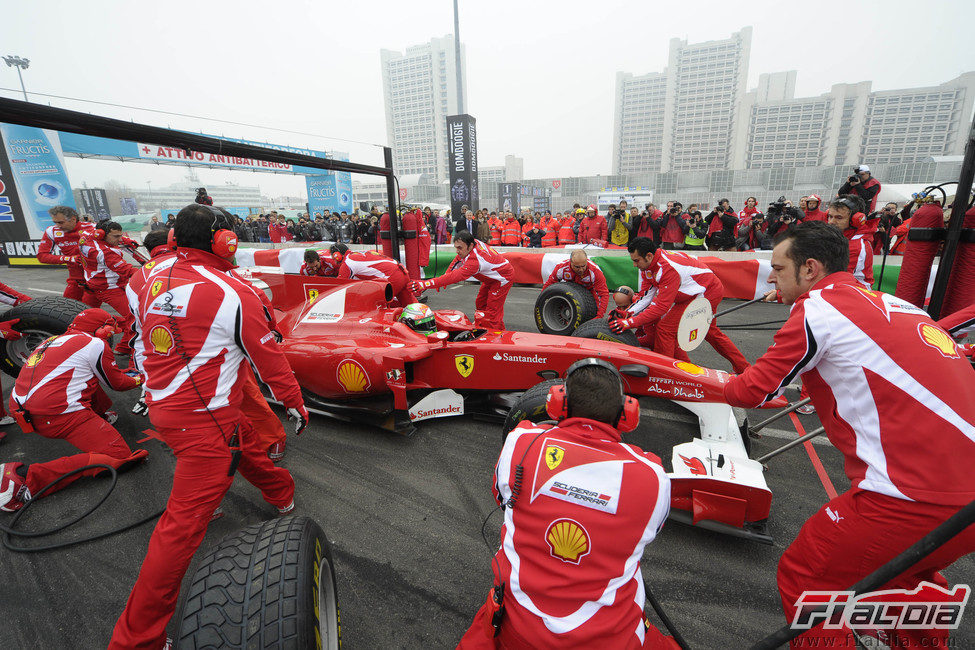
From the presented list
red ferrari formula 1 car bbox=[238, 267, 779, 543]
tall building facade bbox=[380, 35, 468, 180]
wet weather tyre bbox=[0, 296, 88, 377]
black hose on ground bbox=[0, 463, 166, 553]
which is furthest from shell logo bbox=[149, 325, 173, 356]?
tall building facade bbox=[380, 35, 468, 180]

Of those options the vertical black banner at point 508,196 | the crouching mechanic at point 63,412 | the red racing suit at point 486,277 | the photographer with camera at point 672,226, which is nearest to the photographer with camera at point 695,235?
the photographer with camera at point 672,226

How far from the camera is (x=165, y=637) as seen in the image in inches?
73.9

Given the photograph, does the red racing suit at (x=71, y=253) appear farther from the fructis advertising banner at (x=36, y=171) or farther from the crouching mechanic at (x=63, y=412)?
the fructis advertising banner at (x=36, y=171)

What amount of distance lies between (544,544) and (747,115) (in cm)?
8318

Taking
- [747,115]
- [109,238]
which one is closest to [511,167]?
[747,115]

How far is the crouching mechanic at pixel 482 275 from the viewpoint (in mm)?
5250

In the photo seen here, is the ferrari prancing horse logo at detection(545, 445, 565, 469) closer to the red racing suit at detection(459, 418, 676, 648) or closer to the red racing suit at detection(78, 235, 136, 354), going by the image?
the red racing suit at detection(459, 418, 676, 648)

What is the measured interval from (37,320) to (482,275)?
4.92 meters

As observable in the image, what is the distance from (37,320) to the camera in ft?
15.5

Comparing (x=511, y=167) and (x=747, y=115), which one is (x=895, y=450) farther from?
(x=511, y=167)

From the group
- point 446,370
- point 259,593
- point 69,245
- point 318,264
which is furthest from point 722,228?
point 69,245

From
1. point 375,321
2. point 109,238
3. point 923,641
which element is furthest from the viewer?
point 109,238

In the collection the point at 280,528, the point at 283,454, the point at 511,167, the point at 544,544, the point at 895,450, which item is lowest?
the point at 283,454

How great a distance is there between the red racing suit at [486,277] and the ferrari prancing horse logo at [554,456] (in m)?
3.81
